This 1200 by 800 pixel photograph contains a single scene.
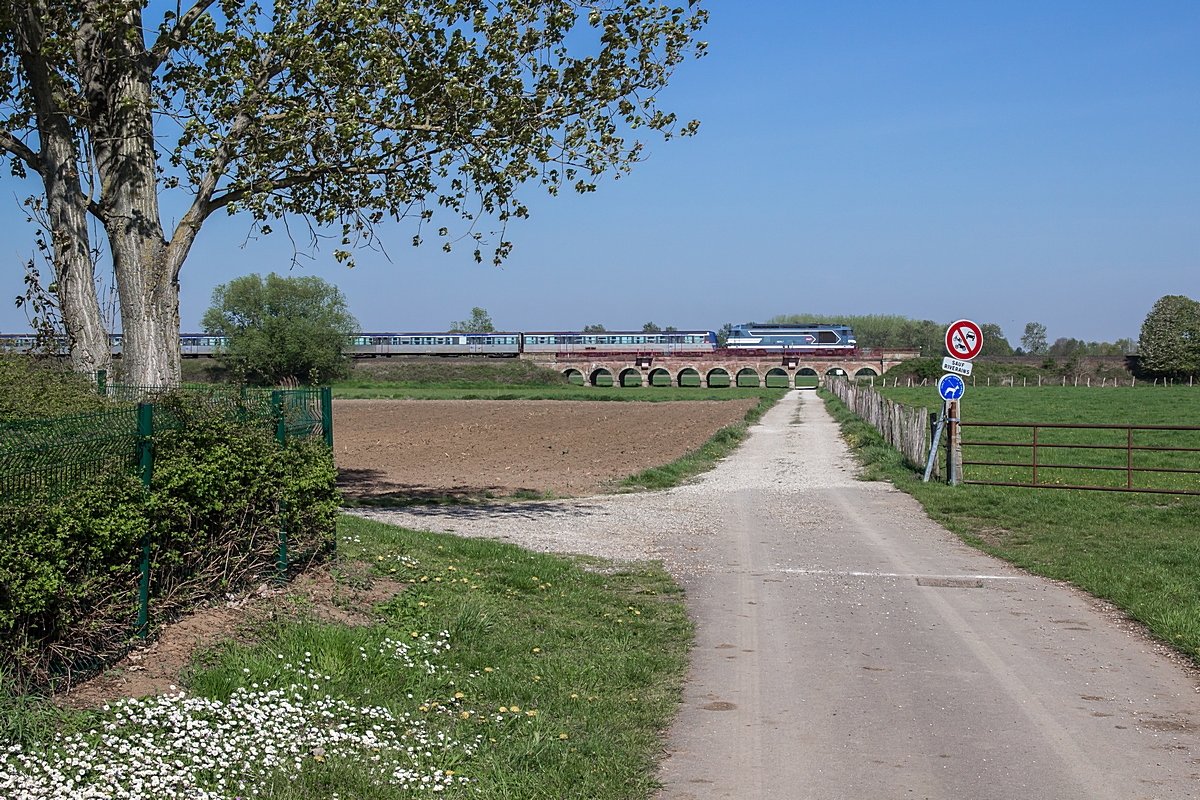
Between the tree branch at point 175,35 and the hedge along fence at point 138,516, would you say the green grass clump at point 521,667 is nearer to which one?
the hedge along fence at point 138,516

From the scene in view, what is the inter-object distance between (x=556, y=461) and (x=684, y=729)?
22.1 m

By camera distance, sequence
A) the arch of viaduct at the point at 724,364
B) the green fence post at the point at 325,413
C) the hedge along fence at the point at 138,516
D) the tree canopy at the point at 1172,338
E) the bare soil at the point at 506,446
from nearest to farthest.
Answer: the hedge along fence at the point at 138,516 → the green fence post at the point at 325,413 → the bare soil at the point at 506,446 → the tree canopy at the point at 1172,338 → the arch of viaduct at the point at 724,364

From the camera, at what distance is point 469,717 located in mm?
5938

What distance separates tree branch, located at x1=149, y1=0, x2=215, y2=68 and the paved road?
27.8 feet

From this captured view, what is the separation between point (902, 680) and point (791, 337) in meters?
129

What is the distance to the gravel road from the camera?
5176mm

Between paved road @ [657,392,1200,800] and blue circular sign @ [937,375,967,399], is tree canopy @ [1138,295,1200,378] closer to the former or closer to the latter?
blue circular sign @ [937,375,967,399]

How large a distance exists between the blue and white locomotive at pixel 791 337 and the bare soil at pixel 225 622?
12296 centimetres

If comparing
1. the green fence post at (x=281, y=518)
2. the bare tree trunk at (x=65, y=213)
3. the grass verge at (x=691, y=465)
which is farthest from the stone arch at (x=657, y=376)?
the green fence post at (x=281, y=518)

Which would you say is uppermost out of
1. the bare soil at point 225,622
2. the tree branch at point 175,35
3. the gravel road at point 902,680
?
the tree branch at point 175,35

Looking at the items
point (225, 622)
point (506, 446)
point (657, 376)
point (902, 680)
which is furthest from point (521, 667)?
point (657, 376)

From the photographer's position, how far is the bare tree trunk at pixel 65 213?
433 inches

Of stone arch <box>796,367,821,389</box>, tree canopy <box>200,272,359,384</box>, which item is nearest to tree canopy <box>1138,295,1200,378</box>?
stone arch <box>796,367,821,389</box>

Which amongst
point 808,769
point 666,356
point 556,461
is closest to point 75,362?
point 808,769
